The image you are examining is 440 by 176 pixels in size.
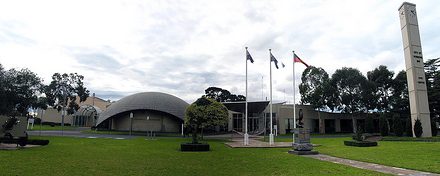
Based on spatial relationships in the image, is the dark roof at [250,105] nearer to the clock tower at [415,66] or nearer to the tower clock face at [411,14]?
the clock tower at [415,66]

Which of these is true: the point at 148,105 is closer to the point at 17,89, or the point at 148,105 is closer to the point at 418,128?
the point at 17,89

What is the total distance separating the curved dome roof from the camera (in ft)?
164

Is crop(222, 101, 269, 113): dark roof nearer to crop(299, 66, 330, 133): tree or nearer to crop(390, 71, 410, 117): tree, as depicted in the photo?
crop(299, 66, 330, 133): tree

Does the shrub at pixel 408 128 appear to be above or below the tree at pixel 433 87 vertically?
below

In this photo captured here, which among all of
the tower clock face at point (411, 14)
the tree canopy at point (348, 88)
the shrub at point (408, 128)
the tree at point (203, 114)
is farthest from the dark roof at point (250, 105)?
the tower clock face at point (411, 14)

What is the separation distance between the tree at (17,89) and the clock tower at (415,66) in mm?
47355

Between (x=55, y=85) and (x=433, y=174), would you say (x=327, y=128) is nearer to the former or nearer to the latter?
(x=433, y=174)

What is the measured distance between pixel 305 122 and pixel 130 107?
30523mm

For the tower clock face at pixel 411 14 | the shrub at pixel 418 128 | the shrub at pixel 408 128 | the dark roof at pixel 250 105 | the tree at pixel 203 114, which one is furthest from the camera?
the dark roof at pixel 250 105

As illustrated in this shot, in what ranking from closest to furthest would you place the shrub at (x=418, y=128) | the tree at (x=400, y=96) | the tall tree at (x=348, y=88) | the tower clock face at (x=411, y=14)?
the shrub at (x=418, y=128) → the tower clock face at (x=411, y=14) → the tree at (x=400, y=96) → the tall tree at (x=348, y=88)

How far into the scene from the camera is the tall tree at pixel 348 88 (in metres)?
49.6

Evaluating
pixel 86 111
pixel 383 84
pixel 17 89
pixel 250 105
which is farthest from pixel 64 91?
pixel 383 84

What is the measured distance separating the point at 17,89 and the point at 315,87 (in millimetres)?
46808

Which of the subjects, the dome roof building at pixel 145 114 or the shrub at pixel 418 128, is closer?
the shrub at pixel 418 128
